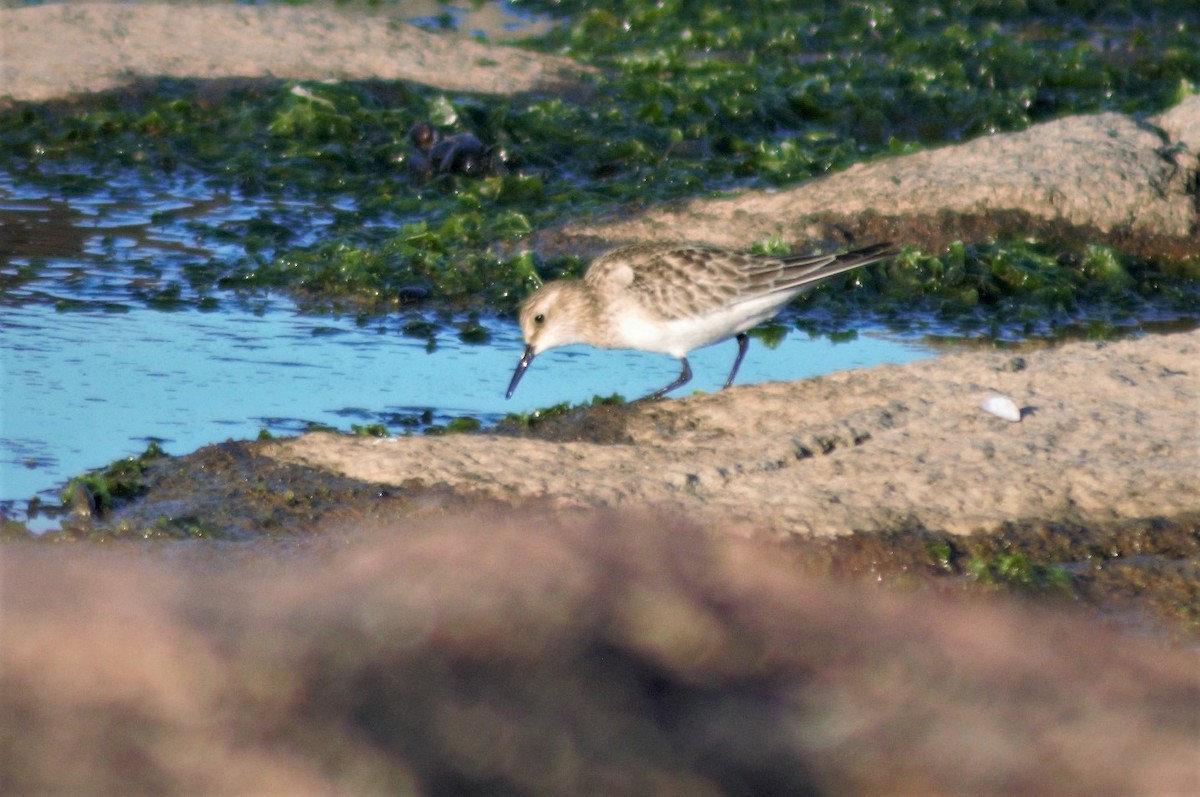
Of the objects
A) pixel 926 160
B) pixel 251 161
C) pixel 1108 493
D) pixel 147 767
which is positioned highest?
pixel 147 767

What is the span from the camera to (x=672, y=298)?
20.9 feet

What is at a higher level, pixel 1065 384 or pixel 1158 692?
pixel 1158 692

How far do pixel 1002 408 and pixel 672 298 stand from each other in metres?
1.54

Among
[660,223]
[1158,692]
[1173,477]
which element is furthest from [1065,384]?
[1158,692]

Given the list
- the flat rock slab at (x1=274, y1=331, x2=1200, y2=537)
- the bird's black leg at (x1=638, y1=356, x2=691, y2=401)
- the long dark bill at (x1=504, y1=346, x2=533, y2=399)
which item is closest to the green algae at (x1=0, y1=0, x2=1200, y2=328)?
the long dark bill at (x1=504, y1=346, x2=533, y2=399)

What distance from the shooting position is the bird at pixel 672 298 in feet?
20.9

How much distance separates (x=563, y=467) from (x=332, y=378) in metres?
2.02

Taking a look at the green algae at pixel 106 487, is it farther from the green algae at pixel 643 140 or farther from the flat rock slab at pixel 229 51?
the flat rock slab at pixel 229 51

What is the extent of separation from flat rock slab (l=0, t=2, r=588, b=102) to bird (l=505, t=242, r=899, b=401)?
18.4 feet

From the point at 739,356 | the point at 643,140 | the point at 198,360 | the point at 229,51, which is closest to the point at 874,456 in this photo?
the point at 739,356

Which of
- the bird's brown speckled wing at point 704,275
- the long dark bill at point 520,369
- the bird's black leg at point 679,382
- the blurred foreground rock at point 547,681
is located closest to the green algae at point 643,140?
the long dark bill at point 520,369

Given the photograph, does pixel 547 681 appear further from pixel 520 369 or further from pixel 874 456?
pixel 520 369

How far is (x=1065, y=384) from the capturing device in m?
5.71

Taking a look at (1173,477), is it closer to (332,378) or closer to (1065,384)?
(1065,384)
